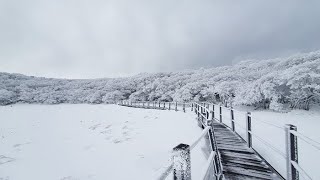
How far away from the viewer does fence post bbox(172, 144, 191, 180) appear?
6.96 feet

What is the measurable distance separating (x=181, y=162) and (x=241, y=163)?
11.3 ft

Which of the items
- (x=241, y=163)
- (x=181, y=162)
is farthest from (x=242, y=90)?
(x=181, y=162)

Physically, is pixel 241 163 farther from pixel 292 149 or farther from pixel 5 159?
pixel 5 159

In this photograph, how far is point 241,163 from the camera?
196 inches

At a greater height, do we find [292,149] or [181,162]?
[181,162]

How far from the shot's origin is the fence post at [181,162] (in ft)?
6.96

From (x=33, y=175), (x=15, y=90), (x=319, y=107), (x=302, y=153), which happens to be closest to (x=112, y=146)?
(x=33, y=175)

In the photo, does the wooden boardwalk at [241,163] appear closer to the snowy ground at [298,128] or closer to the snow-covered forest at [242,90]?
the snowy ground at [298,128]

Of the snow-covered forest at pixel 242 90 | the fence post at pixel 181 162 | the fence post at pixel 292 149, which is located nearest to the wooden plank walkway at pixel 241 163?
the fence post at pixel 292 149

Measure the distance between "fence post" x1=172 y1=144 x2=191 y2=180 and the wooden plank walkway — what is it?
2483 millimetres

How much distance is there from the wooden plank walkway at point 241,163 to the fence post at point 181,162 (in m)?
2.48

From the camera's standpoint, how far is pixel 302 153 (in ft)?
33.3

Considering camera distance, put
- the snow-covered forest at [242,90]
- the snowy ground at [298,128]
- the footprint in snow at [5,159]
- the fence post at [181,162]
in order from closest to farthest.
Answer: the fence post at [181,162], the snowy ground at [298,128], the footprint in snow at [5,159], the snow-covered forest at [242,90]

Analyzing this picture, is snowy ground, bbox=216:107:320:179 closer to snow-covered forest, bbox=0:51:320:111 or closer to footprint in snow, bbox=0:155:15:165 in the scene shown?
snow-covered forest, bbox=0:51:320:111
